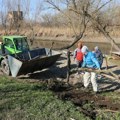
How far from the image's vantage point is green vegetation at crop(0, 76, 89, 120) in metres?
9.04

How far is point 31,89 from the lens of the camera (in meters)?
12.4

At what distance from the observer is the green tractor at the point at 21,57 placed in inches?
625

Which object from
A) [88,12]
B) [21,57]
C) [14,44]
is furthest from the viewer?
[14,44]

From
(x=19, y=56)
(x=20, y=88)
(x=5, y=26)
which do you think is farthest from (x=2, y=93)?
(x=5, y=26)

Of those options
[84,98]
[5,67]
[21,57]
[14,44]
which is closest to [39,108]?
[84,98]

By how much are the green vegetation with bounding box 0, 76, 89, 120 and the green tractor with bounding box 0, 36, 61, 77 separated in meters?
3.97

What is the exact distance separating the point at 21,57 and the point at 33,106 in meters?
7.76

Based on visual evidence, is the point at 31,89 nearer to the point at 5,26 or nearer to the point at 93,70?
the point at 93,70

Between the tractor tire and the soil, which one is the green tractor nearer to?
the tractor tire

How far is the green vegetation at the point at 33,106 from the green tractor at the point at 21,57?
3.97 metres

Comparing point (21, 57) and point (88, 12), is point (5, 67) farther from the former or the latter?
point (88, 12)

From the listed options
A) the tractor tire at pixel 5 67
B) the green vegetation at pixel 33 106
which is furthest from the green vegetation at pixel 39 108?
the tractor tire at pixel 5 67

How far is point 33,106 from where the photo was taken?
9.85 meters

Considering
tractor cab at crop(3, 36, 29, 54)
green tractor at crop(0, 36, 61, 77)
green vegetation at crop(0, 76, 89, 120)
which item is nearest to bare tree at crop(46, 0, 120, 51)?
green vegetation at crop(0, 76, 89, 120)
